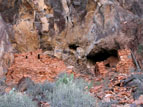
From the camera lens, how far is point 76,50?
9.07 m

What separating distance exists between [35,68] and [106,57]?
3.28 metres

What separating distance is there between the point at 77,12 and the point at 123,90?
Answer: 17.3 feet

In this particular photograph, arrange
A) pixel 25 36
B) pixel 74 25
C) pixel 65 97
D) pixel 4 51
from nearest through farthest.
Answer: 1. pixel 65 97
2. pixel 4 51
3. pixel 25 36
4. pixel 74 25

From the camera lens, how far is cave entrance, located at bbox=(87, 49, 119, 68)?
8.76 metres

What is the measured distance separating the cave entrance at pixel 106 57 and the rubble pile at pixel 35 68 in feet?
4.84

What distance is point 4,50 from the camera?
7.52 m

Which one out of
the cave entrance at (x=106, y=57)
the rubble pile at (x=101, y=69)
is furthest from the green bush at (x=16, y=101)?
the cave entrance at (x=106, y=57)

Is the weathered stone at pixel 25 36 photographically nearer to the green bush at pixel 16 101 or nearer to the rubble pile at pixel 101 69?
the rubble pile at pixel 101 69

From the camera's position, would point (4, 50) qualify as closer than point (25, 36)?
Yes

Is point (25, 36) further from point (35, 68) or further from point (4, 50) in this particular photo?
point (35, 68)

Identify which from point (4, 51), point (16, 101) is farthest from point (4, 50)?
point (16, 101)

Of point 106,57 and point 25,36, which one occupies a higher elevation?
point 25,36

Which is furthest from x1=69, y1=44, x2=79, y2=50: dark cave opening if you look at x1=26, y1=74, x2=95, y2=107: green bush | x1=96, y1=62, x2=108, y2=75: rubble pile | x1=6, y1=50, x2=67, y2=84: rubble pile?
x1=26, y1=74, x2=95, y2=107: green bush

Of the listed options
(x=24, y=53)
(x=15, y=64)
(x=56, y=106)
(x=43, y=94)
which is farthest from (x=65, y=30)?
(x=56, y=106)
